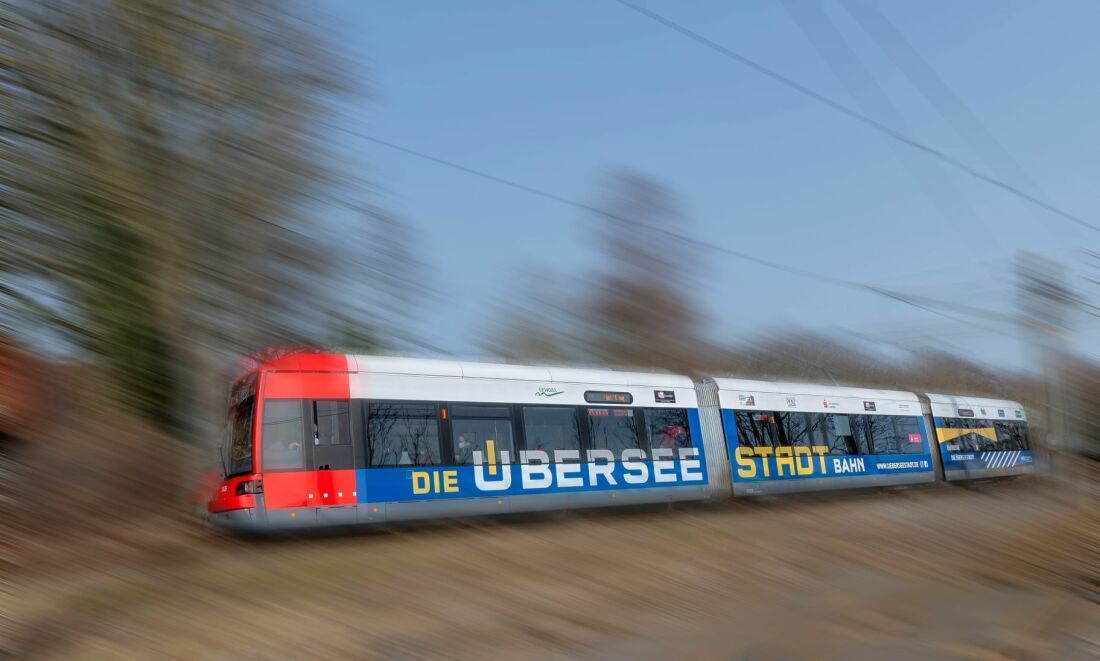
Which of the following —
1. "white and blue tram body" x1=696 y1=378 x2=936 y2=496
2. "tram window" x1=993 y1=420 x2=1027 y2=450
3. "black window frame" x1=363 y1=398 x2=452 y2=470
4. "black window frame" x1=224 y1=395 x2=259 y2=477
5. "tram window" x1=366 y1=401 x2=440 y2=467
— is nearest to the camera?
"black window frame" x1=224 y1=395 x2=259 y2=477

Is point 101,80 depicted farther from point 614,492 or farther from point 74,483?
point 614,492

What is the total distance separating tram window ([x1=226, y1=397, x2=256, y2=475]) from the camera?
41.2 feet

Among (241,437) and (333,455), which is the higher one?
(241,437)

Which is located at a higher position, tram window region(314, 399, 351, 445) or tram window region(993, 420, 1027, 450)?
tram window region(314, 399, 351, 445)

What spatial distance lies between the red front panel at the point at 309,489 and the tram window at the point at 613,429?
15.4 ft

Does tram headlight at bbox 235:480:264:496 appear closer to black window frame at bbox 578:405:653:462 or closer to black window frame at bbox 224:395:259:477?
black window frame at bbox 224:395:259:477

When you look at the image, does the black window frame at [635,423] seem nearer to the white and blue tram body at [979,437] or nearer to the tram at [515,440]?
the tram at [515,440]

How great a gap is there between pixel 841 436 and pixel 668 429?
214 inches

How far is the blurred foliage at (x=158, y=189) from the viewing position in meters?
6.33

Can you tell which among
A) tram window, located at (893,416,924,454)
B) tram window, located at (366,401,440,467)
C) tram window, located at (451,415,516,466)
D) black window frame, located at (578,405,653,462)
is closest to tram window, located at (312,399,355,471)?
tram window, located at (366,401,440,467)

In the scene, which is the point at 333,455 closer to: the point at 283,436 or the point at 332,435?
the point at 332,435

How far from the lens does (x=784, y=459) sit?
18.8 meters

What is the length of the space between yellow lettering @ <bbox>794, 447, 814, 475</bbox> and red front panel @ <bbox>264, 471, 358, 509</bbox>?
1026cm

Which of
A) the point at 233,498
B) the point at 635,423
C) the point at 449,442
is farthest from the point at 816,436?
the point at 233,498
